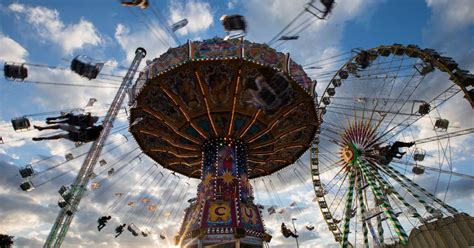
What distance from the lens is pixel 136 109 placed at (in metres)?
16.0

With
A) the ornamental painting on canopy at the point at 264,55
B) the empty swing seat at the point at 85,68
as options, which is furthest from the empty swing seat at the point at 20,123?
the ornamental painting on canopy at the point at 264,55

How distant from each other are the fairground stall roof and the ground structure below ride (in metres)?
0.05

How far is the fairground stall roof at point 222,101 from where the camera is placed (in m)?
13.8

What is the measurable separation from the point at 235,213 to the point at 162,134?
6464 millimetres

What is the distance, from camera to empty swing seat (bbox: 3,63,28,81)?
11.9 meters

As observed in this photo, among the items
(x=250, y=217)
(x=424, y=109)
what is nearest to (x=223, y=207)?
(x=250, y=217)

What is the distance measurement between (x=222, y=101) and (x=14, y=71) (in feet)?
29.1

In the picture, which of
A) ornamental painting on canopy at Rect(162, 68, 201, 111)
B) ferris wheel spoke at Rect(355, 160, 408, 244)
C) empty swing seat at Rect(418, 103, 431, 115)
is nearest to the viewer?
ornamental painting on canopy at Rect(162, 68, 201, 111)

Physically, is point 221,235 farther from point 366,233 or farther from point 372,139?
point 372,139

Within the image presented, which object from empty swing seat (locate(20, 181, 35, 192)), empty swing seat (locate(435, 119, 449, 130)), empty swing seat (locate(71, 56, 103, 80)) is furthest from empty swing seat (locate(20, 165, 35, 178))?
empty swing seat (locate(435, 119, 449, 130))

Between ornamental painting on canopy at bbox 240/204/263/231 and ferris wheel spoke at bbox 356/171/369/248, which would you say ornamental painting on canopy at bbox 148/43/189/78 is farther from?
ferris wheel spoke at bbox 356/171/369/248

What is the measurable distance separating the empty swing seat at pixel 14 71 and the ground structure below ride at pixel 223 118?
4.81m

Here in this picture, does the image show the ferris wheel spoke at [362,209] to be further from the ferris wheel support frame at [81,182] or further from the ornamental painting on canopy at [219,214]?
the ferris wheel support frame at [81,182]

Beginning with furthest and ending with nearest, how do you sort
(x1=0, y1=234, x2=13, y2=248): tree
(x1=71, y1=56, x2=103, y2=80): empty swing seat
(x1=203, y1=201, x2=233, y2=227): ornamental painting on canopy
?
(x1=0, y1=234, x2=13, y2=248): tree
(x1=203, y1=201, x2=233, y2=227): ornamental painting on canopy
(x1=71, y1=56, x2=103, y2=80): empty swing seat
